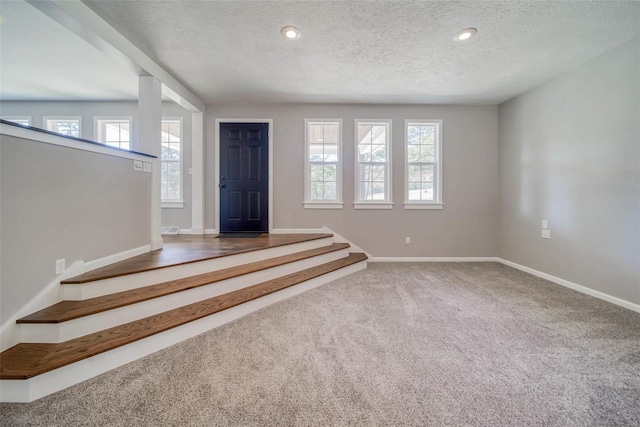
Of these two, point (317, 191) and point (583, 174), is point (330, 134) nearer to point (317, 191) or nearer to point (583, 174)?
point (317, 191)

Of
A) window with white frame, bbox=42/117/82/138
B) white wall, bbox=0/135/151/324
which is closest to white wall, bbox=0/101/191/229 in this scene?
window with white frame, bbox=42/117/82/138

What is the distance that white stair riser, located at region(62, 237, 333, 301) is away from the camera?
178 cm

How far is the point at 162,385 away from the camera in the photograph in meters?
1.39

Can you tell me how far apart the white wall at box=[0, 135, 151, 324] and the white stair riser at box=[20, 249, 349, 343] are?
8.3 inches

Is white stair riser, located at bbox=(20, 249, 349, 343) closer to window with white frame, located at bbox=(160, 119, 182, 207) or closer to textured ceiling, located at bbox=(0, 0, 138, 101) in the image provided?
window with white frame, located at bbox=(160, 119, 182, 207)

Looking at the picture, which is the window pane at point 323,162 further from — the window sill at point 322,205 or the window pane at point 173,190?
the window pane at point 173,190

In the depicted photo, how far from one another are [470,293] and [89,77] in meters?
5.95

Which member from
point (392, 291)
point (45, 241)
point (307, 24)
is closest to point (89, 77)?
point (45, 241)

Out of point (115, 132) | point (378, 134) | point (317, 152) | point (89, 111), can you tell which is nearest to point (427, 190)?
point (378, 134)

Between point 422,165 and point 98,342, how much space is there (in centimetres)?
467

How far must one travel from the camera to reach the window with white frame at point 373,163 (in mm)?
4305

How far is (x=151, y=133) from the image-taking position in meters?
2.90

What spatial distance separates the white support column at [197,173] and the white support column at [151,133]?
1.21 metres

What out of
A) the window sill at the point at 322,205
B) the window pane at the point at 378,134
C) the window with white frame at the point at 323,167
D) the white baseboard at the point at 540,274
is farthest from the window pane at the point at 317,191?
the white baseboard at the point at 540,274
